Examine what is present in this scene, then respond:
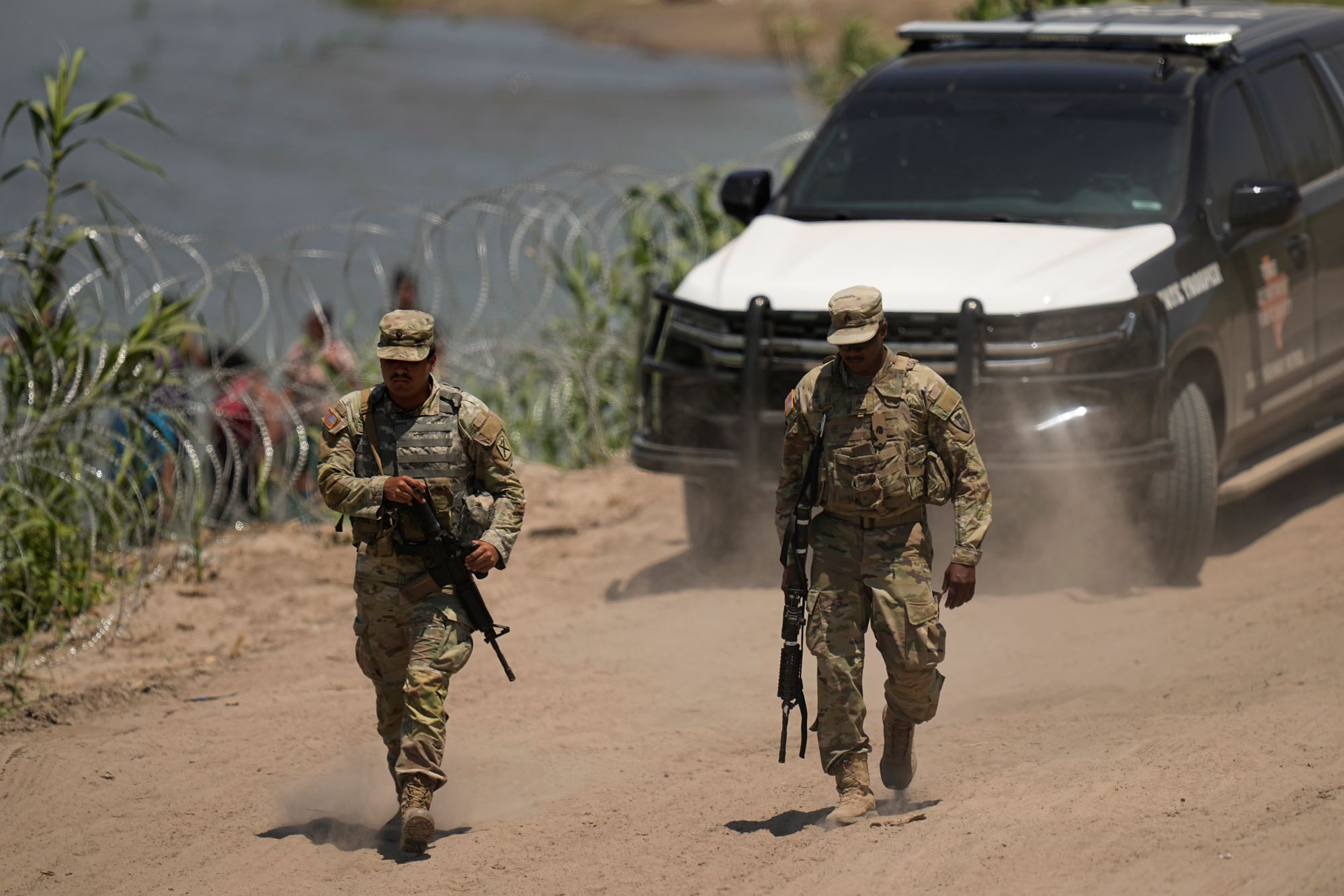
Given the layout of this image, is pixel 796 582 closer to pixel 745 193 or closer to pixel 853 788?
pixel 853 788

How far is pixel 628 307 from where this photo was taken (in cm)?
1139

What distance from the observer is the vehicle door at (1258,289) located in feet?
26.3

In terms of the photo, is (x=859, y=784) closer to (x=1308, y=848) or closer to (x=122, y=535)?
(x=1308, y=848)

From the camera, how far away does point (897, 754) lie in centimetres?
571

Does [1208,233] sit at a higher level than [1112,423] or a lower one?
higher

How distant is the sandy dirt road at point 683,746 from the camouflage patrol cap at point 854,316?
1.39 m

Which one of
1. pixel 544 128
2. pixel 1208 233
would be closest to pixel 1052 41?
pixel 1208 233

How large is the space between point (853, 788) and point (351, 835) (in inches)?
62.5

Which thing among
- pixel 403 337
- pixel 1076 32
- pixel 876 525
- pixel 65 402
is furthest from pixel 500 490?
pixel 1076 32

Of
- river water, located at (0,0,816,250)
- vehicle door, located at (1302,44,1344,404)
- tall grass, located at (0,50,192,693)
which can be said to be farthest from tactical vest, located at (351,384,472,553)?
river water, located at (0,0,816,250)

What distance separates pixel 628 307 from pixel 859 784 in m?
6.15

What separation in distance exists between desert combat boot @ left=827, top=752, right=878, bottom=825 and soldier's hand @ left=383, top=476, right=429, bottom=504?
4.77ft

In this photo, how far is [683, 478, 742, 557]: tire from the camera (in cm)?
838

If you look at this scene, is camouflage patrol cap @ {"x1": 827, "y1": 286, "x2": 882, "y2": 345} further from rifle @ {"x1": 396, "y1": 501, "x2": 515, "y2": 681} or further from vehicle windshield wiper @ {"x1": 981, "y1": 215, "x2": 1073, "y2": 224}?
vehicle windshield wiper @ {"x1": 981, "y1": 215, "x2": 1073, "y2": 224}
